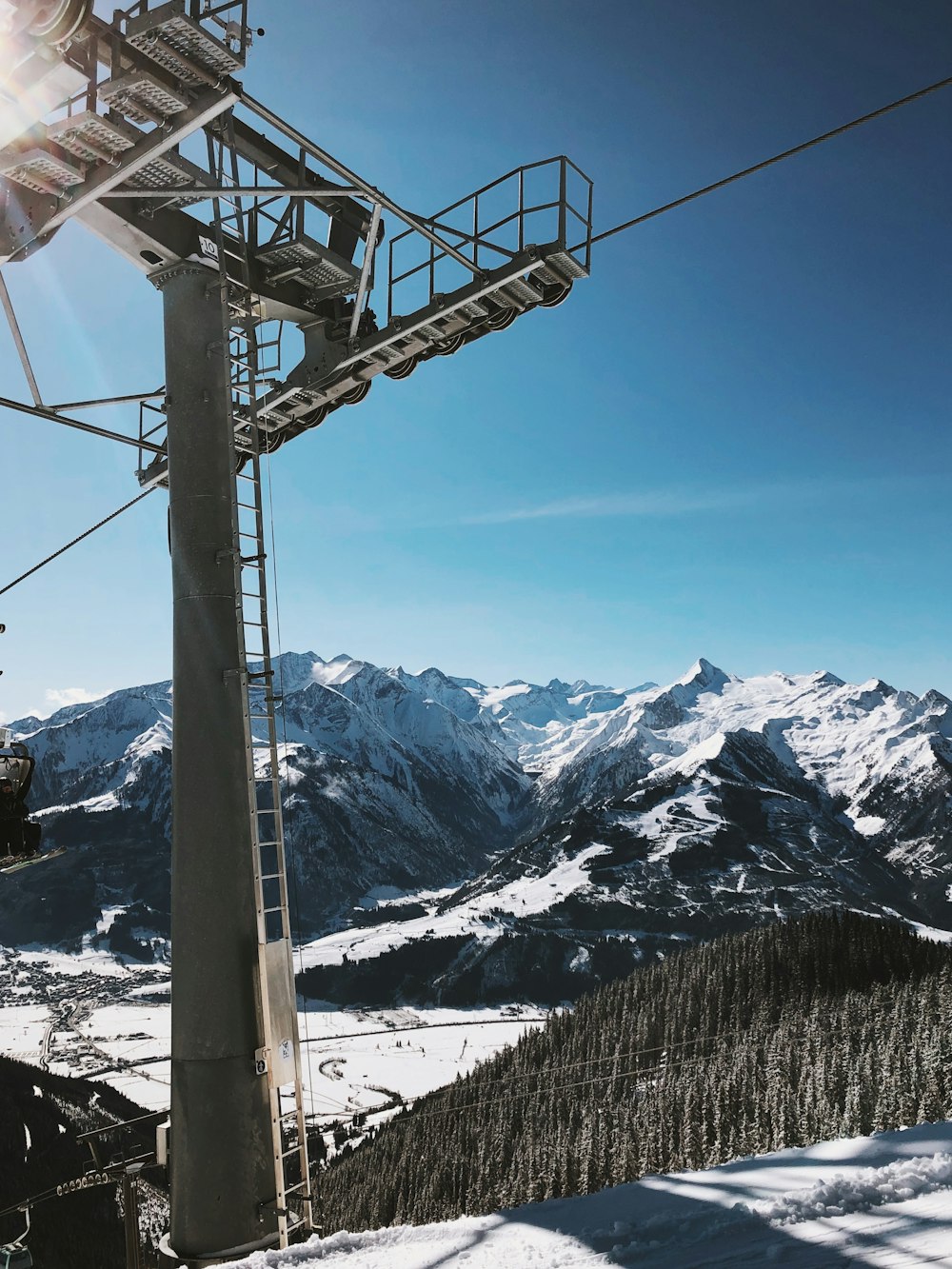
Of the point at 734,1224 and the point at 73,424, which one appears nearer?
the point at 734,1224

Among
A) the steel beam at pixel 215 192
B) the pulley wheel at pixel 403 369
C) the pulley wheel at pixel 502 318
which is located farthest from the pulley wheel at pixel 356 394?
the steel beam at pixel 215 192

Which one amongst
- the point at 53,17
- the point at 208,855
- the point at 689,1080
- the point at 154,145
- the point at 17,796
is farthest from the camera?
the point at 689,1080

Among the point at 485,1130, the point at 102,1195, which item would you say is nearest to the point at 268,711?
the point at 485,1130

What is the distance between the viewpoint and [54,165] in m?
10.9

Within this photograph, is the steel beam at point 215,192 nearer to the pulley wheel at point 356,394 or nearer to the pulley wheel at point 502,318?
the pulley wheel at point 502,318

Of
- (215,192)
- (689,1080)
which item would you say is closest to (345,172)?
(215,192)

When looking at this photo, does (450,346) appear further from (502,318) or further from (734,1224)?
(734,1224)

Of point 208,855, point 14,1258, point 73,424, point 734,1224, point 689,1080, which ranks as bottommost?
point 689,1080

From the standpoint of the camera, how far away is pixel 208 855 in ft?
38.8

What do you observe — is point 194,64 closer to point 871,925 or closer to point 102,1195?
point 102,1195

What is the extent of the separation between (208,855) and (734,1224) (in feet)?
23.2

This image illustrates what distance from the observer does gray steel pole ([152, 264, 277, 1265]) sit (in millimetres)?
11305

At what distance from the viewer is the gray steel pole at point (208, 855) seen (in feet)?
37.1

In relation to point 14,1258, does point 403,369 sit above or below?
above
